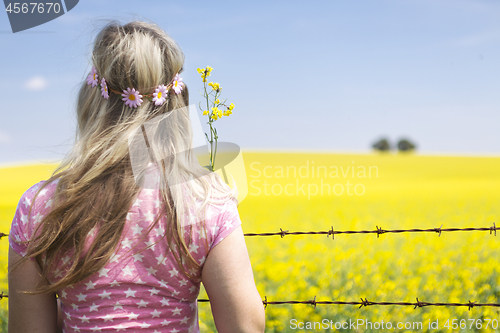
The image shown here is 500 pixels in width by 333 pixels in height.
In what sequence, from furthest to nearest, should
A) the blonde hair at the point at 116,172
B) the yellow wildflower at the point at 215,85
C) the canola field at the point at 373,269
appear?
the canola field at the point at 373,269
the yellow wildflower at the point at 215,85
the blonde hair at the point at 116,172

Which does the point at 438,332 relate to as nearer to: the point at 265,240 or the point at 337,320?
the point at 337,320

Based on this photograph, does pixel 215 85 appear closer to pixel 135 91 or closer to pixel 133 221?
pixel 135 91

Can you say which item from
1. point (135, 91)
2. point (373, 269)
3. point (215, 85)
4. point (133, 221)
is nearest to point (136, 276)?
point (133, 221)

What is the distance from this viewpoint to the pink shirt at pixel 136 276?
1124 mm

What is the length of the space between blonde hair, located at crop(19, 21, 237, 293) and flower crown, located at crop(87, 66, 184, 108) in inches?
0.6

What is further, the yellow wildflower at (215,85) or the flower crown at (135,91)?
the yellow wildflower at (215,85)

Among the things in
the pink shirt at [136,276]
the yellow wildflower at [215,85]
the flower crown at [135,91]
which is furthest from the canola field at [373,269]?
the yellow wildflower at [215,85]

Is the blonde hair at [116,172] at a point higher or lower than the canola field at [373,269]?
higher

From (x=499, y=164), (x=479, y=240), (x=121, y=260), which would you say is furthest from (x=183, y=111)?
(x=499, y=164)

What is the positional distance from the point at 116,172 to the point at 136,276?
0.99 ft

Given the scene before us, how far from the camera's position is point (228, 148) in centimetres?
149

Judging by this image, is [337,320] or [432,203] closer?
[337,320]

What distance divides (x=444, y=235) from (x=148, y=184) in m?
5.18

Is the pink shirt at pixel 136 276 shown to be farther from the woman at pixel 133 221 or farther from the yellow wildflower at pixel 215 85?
the yellow wildflower at pixel 215 85
